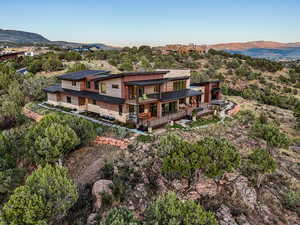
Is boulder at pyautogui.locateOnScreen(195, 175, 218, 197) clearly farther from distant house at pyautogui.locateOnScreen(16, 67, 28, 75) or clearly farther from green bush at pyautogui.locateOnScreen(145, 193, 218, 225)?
distant house at pyautogui.locateOnScreen(16, 67, 28, 75)

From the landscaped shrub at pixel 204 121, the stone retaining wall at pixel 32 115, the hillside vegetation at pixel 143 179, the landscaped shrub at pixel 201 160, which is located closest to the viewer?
the hillside vegetation at pixel 143 179

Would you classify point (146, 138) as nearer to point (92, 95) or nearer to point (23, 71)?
point (92, 95)

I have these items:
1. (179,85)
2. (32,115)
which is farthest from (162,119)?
(32,115)

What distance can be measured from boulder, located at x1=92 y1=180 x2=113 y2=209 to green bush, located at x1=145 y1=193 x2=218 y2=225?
13.3 ft

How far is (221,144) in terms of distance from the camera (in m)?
14.2

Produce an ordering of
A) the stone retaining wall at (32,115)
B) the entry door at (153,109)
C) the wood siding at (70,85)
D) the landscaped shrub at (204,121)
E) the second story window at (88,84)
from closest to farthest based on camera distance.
Result: the landscaped shrub at (204,121) → the entry door at (153,109) → the stone retaining wall at (32,115) → the second story window at (88,84) → the wood siding at (70,85)

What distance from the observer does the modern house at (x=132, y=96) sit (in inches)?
862

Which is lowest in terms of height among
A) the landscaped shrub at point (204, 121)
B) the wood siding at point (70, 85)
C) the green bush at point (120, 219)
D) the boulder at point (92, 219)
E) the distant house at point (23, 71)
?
the boulder at point (92, 219)

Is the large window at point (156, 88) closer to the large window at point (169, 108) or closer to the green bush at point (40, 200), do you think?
the large window at point (169, 108)

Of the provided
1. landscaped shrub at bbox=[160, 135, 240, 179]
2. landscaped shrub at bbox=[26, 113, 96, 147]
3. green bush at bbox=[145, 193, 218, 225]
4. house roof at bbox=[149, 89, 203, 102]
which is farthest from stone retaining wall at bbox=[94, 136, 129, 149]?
green bush at bbox=[145, 193, 218, 225]

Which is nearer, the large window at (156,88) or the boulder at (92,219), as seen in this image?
the boulder at (92,219)

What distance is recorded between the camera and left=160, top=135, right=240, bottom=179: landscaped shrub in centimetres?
1312

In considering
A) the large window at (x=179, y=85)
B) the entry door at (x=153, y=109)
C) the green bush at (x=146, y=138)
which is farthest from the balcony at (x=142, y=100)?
the large window at (x=179, y=85)

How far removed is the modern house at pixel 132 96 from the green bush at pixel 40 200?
1106cm
